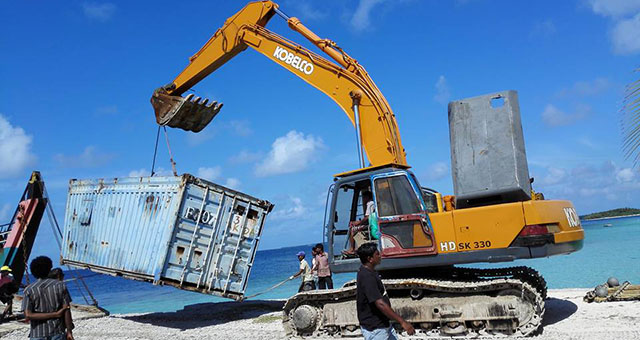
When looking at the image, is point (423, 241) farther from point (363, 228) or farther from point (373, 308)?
point (373, 308)

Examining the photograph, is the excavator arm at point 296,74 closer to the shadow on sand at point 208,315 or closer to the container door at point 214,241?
the container door at point 214,241

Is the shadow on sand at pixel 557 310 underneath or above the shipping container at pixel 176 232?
underneath

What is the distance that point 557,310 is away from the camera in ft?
34.2

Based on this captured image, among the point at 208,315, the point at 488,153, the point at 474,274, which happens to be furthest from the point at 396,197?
the point at 208,315

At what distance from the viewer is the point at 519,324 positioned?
798 centimetres

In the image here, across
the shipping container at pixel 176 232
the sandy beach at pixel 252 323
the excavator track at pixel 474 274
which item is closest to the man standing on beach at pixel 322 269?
the sandy beach at pixel 252 323

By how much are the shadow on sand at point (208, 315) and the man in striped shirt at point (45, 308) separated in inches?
260

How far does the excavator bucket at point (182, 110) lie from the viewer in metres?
12.7

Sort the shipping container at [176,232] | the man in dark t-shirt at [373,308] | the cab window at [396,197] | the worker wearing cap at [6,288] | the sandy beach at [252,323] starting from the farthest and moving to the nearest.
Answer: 1. the worker wearing cap at [6,288]
2. the shipping container at [176,232]
3. the cab window at [396,197]
4. the sandy beach at [252,323]
5. the man in dark t-shirt at [373,308]

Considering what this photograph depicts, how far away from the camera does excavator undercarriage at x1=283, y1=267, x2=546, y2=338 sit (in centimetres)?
802

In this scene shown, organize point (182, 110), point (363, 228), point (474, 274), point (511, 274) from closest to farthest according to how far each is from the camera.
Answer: point (363, 228) < point (511, 274) < point (474, 274) < point (182, 110)

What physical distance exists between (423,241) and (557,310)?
3920mm

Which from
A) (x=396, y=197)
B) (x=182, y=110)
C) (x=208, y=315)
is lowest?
(x=208, y=315)

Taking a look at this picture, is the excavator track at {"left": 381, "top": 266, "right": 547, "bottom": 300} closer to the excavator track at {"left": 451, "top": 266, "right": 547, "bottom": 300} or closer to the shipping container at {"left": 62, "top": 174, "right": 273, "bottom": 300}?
the excavator track at {"left": 451, "top": 266, "right": 547, "bottom": 300}
